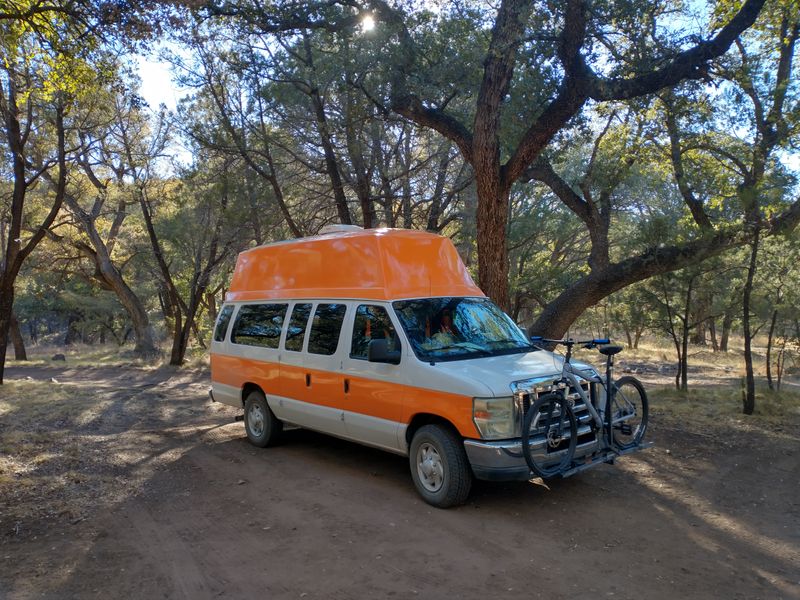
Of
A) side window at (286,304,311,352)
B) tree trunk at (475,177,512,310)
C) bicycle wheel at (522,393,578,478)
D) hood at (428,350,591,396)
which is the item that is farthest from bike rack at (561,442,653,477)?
tree trunk at (475,177,512,310)

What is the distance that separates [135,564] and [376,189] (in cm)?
1345

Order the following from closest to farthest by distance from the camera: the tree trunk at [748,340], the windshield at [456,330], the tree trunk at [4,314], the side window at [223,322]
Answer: the windshield at [456,330], the side window at [223,322], the tree trunk at [748,340], the tree trunk at [4,314]

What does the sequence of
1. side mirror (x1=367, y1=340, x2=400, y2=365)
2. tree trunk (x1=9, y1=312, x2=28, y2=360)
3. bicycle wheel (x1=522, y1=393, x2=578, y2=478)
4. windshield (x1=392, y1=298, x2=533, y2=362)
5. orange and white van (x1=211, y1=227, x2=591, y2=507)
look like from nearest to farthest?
1. bicycle wheel (x1=522, y1=393, x2=578, y2=478)
2. orange and white van (x1=211, y1=227, x2=591, y2=507)
3. side mirror (x1=367, y1=340, x2=400, y2=365)
4. windshield (x1=392, y1=298, x2=533, y2=362)
5. tree trunk (x1=9, y1=312, x2=28, y2=360)

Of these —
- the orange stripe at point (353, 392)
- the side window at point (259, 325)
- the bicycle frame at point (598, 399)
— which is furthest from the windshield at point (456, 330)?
the side window at point (259, 325)

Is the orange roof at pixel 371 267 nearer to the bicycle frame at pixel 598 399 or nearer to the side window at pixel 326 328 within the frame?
the side window at pixel 326 328

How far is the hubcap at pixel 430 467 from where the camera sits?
Answer: 235 inches

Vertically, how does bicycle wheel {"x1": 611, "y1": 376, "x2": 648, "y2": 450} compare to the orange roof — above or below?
below

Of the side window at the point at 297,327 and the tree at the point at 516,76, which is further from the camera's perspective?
the tree at the point at 516,76

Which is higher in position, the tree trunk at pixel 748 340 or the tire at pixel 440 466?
the tree trunk at pixel 748 340

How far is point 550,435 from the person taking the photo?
5.75 m

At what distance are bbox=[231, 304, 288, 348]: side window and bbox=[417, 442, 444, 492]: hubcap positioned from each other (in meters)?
3.05

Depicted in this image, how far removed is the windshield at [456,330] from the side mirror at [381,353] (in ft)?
0.72

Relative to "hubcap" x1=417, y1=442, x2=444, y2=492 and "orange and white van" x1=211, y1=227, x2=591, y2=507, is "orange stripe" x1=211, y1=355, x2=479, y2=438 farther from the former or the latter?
"hubcap" x1=417, y1=442, x2=444, y2=492

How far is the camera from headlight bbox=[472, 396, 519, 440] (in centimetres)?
558
